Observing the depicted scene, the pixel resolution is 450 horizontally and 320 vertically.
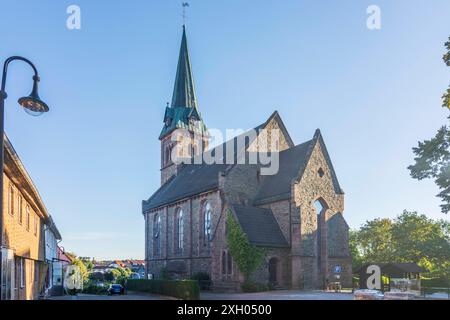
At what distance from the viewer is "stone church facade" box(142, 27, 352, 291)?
3300 centimetres

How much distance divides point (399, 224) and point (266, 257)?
1317 inches

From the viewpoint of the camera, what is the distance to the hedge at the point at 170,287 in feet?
92.8

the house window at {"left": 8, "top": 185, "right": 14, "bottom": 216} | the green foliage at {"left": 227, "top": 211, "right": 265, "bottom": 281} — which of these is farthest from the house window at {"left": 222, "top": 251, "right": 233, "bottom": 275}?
the house window at {"left": 8, "top": 185, "right": 14, "bottom": 216}

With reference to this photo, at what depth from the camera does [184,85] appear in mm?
61188

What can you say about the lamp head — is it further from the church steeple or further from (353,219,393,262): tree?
(353,219,393,262): tree

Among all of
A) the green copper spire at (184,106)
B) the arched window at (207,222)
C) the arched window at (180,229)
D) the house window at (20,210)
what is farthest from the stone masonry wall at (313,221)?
the green copper spire at (184,106)

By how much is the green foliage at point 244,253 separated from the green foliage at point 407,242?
2610 centimetres

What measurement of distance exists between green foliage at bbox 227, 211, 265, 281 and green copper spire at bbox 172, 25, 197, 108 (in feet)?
103

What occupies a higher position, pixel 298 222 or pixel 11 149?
pixel 11 149

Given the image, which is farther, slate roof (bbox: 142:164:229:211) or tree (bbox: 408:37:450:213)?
slate roof (bbox: 142:164:229:211)
